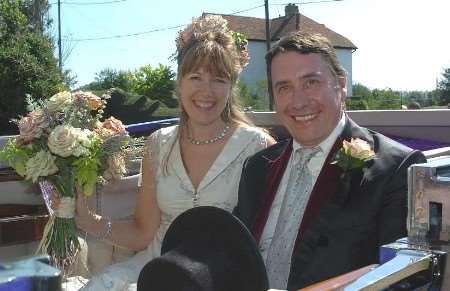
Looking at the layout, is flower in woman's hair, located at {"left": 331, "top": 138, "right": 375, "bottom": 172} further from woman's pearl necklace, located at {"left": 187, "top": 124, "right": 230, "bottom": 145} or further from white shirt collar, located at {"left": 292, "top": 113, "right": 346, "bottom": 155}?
woman's pearl necklace, located at {"left": 187, "top": 124, "right": 230, "bottom": 145}

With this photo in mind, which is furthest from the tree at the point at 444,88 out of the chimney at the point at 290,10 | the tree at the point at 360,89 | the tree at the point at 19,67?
the tree at the point at 19,67

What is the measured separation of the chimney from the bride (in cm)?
3573

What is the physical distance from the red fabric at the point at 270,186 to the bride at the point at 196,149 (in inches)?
25.7

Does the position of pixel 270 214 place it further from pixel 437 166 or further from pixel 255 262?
pixel 437 166

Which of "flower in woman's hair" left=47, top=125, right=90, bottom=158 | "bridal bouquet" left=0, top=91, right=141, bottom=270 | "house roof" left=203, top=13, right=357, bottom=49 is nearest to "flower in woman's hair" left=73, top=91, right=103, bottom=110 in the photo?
"bridal bouquet" left=0, top=91, right=141, bottom=270

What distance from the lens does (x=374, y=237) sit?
188 cm

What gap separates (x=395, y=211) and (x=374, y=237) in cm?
11

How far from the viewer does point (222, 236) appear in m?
1.34

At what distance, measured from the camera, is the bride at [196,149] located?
9.32 ft

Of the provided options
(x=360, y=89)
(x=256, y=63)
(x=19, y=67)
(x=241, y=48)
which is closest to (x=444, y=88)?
(x=360, y=89)

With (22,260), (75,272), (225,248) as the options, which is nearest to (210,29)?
(75,272)

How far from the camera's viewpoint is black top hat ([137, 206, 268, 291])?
1.23 meters

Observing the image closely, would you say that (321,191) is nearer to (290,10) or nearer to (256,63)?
(290,10)

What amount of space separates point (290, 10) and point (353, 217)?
125 ft
